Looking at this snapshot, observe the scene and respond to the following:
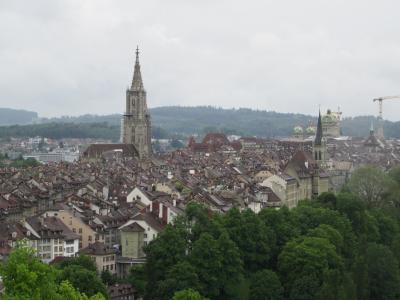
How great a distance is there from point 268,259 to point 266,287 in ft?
24.9

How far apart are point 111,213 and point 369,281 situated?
23.6 m

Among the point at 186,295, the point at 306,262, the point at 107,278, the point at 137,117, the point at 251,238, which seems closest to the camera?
the point at 186,295

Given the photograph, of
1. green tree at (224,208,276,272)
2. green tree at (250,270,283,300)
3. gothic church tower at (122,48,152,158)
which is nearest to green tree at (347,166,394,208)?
green tree at (224,208,276,272)

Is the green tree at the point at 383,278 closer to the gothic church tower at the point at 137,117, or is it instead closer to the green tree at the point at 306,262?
the green tree at the point at 306,262

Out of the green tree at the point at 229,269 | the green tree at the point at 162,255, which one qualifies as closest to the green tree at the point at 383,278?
the green tree at the point at 229,269

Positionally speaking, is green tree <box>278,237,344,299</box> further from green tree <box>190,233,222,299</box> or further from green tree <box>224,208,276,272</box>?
green tree <box>190,233,222,299</box>

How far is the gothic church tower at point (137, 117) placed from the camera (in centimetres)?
18175

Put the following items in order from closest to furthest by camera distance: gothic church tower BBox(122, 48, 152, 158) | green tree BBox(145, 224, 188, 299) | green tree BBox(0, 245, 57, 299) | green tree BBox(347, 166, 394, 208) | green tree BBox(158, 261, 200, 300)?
green tree BBox(0, 245, 57, 299) → green tree BBox(158, 261, 200, 300) → green tree BBox(145, 224, 188, 299) → green tree BBox(347, 166, 394, 208) → gothic church tower BBox(122, 48, 152, 158)

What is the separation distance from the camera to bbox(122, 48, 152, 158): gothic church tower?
181750 mm

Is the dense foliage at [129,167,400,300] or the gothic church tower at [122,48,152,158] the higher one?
the gothic church tower at [122,48,152,158]

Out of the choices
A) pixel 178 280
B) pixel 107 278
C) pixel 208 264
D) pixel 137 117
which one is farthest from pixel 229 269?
pixel 137 117

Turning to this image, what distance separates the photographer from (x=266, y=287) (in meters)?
63.0

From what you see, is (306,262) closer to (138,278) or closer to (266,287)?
(266,287)

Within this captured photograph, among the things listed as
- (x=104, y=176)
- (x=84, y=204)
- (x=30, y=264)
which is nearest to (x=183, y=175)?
(x=104, y=176)
